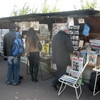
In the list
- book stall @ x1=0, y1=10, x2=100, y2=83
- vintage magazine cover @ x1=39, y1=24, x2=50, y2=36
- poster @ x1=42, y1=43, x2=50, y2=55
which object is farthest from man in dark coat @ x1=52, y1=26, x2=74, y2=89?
vintage magazine cover @ x1=39, y1=24, x2=50, y2=36

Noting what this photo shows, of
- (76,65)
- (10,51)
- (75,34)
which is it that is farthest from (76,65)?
(10,51)

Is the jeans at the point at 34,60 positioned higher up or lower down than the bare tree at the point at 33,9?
lower down

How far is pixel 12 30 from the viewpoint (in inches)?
194

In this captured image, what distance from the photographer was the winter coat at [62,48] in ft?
14.7

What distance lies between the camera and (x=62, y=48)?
4.57 metres

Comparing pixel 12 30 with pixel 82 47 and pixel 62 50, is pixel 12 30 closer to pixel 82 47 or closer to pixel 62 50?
pixel 62 50

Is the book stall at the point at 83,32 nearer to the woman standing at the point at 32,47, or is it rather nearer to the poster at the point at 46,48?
the poster at the point at 46,48

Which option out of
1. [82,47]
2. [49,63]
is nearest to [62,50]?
[82,47]

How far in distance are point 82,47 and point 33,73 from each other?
1.67 metres

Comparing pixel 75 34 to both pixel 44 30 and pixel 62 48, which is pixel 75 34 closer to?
pixel 62 48

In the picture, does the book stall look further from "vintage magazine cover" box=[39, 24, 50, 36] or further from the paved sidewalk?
the paved sidewalk

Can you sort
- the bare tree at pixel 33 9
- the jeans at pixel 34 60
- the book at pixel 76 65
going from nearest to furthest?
the book at pixel 76 65 < the jeans at pixel 34 60 < the bare tree at pixel 33 9

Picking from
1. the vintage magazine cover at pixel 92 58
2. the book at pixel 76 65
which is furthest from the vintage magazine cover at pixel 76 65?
the vintage magazine cover at pixel 92 58

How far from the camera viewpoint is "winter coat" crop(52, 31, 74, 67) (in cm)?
448
